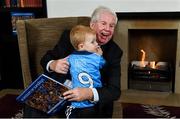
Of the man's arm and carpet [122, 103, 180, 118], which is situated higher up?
the man's arm

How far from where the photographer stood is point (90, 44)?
1438 millimetres

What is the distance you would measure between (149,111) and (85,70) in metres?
1.38

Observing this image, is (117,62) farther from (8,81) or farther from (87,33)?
(8,81)

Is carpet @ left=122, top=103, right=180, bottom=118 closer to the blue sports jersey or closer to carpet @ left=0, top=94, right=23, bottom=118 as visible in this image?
carpet @ left=0, top=94, right=23, bottom=118

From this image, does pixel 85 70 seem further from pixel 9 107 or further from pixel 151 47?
pixel 151 47

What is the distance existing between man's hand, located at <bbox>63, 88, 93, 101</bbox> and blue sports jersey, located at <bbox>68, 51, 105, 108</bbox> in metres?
0.06

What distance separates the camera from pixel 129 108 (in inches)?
106

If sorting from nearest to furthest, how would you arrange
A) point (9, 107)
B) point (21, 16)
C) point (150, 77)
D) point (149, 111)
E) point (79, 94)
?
point (79, 94)
point (149, 111)
point (9, 107)
point (150, 77)
point (21, 16)

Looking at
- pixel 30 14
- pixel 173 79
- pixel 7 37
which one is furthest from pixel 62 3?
pixel 173 79

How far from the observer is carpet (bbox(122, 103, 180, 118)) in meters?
2.51

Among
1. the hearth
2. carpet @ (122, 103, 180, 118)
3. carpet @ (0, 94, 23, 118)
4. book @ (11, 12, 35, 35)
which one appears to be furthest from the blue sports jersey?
book @ (11, 12, 35, 35)

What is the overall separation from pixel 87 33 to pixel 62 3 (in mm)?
1647

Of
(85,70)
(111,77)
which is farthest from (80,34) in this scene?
(111,77)

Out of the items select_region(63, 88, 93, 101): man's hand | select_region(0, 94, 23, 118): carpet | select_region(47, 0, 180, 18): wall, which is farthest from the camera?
select_region(47, 0, 180, 18): wall
